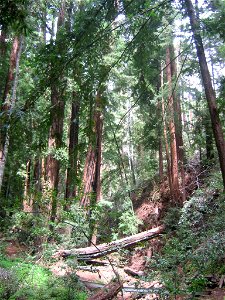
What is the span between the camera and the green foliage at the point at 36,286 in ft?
22.9

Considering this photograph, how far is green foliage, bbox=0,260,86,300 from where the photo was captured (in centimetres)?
697

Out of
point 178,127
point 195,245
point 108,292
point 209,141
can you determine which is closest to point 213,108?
point 195,245

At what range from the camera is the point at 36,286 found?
25.9 ft

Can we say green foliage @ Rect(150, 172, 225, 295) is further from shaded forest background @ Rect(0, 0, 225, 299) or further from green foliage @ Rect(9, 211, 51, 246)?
green foliage @ Rect(9, 211, 51, 246)

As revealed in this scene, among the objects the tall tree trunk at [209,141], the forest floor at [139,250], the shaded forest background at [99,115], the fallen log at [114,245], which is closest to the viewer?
the shaded forest background at [99,115]

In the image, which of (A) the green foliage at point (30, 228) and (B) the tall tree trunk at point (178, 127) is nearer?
(A) the green foliage at point (30, 228)

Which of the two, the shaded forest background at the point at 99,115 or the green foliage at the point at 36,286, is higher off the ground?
the shaded forest background at the point at 99,115

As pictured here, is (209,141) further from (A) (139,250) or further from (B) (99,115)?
(A) (139,250)

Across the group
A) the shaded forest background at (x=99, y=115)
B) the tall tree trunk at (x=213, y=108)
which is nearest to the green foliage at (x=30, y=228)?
the shaded forest background at (x=99, y=115)

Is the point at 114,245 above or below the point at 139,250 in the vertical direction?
above

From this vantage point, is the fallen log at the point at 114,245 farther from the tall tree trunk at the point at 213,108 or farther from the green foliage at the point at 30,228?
the tall tree trunk at the point at 213,108

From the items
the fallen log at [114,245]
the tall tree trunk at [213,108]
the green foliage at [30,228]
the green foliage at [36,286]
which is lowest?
the green foliage at [36,286]

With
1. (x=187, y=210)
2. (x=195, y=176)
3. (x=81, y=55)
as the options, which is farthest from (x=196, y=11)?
(x=195, y=176)

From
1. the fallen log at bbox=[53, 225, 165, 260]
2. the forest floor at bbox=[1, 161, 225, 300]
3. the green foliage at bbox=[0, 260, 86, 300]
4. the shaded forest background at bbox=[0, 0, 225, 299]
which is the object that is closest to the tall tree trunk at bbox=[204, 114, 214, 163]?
the shaded forest background at bbox=[0, 0, 225, 299]
